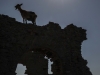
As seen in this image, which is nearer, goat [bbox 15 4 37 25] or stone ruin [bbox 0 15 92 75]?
stone ruin [bbox 0 15 92 75]

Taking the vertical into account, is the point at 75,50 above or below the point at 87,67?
above

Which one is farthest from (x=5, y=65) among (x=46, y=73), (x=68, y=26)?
(x=46, y=73)

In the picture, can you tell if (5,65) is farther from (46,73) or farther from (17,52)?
(46,73)

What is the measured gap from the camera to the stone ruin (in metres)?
9.78

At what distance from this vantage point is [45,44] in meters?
11.0

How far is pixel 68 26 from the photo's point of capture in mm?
12469

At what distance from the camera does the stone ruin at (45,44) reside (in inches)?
385

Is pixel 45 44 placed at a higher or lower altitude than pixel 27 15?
lower

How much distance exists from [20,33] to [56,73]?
11.5 ft

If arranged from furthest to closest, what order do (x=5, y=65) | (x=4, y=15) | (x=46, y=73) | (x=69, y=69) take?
(x=46, y=73) < (x=69, y=69) < (x=4, y=15) < (x=5, y=65)

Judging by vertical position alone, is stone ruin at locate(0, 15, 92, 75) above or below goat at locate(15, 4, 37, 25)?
below

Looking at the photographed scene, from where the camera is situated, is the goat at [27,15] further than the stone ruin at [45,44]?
Yes

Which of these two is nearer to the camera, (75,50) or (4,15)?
(4,15)

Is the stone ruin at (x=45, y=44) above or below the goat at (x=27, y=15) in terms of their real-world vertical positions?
below
